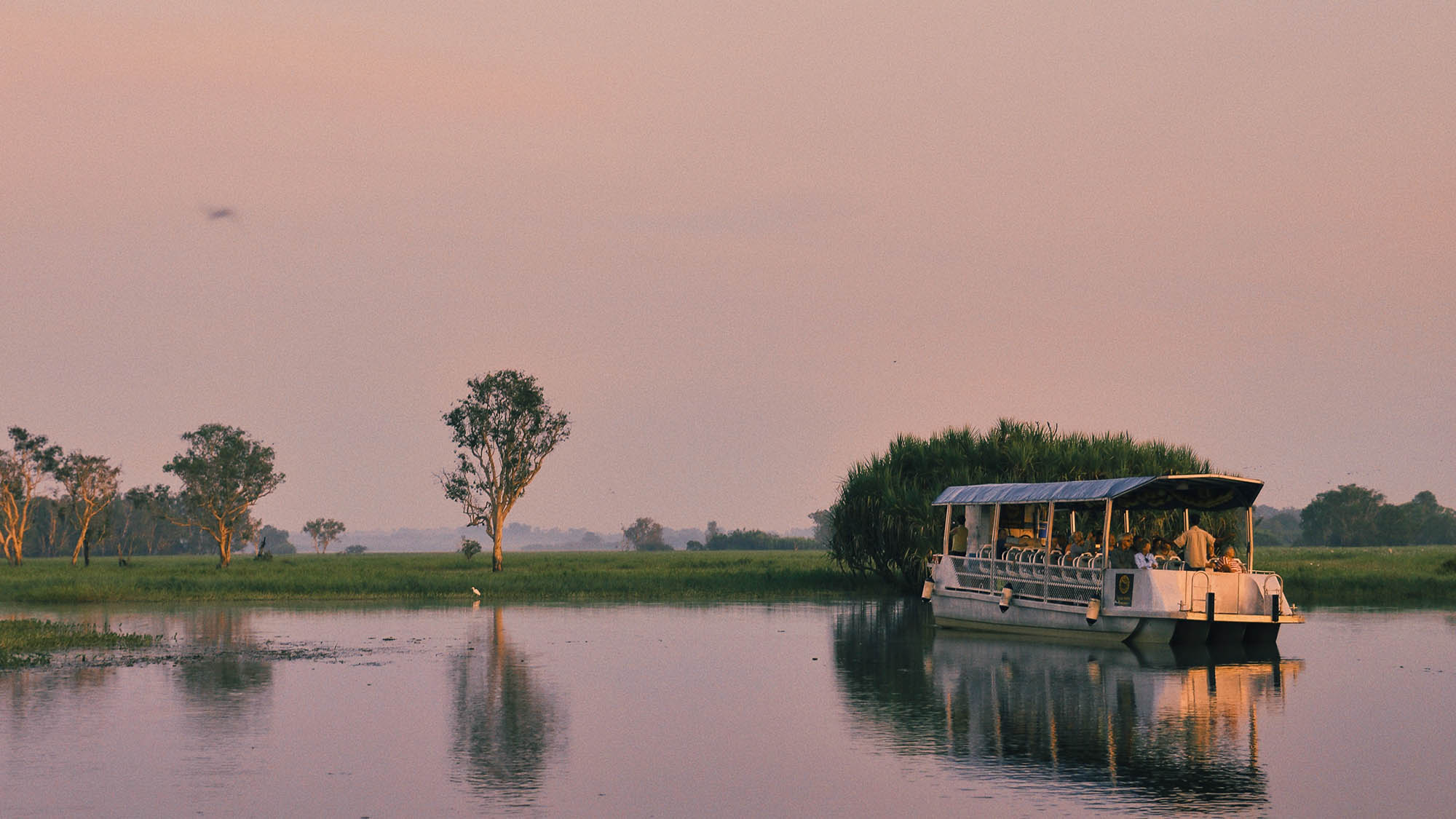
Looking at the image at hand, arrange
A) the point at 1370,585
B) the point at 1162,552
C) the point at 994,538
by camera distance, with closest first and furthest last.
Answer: the point at 1162,552, the point at 994,538, the point at 1370,585

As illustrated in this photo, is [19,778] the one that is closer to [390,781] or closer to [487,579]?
[390,781]

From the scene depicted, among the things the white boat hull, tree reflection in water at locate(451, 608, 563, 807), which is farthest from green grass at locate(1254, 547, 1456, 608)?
tree reflection in water at locate(451, 608, 563, 807)

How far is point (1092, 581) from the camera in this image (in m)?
34.1

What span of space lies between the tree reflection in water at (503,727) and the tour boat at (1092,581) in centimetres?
1301

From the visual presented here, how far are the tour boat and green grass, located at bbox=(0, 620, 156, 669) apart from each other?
20499 millimetres

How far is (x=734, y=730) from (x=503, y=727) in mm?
3071

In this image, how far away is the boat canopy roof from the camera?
33625 mm

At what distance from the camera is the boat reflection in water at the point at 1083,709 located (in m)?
15.6

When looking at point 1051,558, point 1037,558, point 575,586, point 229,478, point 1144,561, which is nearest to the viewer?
point 1144,561

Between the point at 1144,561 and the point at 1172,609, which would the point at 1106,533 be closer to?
the point at 1144,561

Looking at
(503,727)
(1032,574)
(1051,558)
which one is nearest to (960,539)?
(1051,558)

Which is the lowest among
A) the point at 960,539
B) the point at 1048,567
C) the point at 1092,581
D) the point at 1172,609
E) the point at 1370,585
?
the point at 1370,585

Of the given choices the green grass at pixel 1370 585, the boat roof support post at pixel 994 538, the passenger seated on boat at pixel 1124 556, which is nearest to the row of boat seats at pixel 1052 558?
the boat roof support post at pixel 994 538

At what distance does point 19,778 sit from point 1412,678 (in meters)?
21.8
